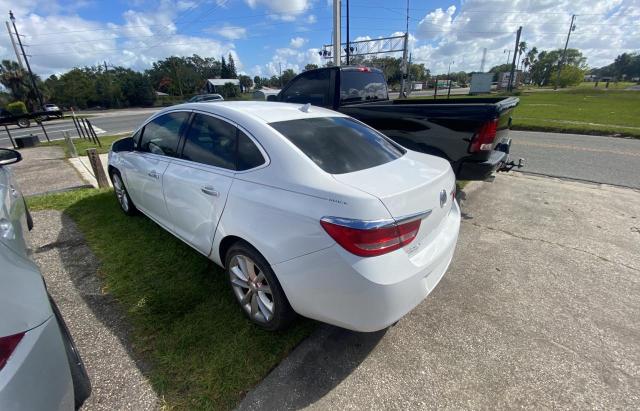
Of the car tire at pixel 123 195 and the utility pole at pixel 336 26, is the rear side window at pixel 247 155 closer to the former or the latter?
the car tire at pixel 123 195

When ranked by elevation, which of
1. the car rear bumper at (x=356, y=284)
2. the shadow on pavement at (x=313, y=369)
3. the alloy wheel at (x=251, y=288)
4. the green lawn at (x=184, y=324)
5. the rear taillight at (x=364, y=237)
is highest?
the rear taillight at (x=364, y=237)

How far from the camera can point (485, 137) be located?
3730mm

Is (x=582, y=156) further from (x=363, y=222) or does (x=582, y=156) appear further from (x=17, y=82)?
(x=17, y=82)

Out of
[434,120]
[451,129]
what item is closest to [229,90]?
[434,120]

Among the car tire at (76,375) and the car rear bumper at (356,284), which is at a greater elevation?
the car rear bumper at (356,284)

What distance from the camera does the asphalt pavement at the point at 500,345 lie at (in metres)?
1.87

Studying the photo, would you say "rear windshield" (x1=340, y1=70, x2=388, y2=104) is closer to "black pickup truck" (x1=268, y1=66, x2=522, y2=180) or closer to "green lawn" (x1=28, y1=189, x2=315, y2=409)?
"black pickup truck" (x1=268, y1=66, x2=522, y2=180)

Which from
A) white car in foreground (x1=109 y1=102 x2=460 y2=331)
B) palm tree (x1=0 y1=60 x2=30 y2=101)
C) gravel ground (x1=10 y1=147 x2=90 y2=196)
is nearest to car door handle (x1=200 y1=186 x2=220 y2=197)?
white car in foreground (x1=109 y1=102 x2=460 y2=331)

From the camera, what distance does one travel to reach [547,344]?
2225 millimetres

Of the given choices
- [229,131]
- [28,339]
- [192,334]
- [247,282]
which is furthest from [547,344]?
[28,339]

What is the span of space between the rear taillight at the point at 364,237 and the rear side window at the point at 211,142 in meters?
1.02

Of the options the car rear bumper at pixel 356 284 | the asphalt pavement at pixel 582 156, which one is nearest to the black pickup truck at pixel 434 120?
the car rear bumper at pixel 356 284

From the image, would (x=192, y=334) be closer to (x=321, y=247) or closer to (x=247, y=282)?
(x=247, y=282)

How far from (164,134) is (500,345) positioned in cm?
351
